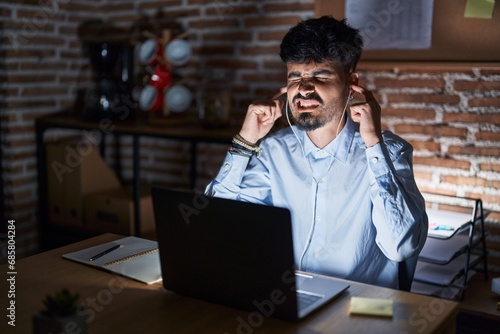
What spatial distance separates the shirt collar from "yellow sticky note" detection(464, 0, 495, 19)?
0.87 meters

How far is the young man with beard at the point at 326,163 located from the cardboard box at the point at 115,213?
128 centimetres

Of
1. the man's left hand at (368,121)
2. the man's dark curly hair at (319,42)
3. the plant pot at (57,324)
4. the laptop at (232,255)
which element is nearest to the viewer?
the plant pot at (57,324)

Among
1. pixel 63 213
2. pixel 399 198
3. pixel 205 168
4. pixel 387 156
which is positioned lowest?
pixel 63 213

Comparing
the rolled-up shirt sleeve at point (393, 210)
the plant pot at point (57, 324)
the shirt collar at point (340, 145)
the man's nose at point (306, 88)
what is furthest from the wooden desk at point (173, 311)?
the man's nose at point (306, 88)

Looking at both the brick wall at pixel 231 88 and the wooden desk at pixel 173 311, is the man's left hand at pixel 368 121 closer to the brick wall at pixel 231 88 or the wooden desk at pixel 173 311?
the wooden desk at pixel 173 311

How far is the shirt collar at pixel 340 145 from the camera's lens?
1.93m

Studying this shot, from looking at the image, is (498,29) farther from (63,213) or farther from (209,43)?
(63,213)

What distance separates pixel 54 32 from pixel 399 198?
2.55 metres

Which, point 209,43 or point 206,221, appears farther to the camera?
point 209,43

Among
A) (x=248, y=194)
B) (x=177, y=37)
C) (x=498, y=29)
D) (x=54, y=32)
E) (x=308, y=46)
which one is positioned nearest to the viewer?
(x=308, y=46)

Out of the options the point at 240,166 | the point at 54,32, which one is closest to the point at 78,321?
the point at 240,166

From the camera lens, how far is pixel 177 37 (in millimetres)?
3320

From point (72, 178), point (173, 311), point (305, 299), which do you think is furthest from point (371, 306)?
point (72, 178)

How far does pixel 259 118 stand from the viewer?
1948 mm
